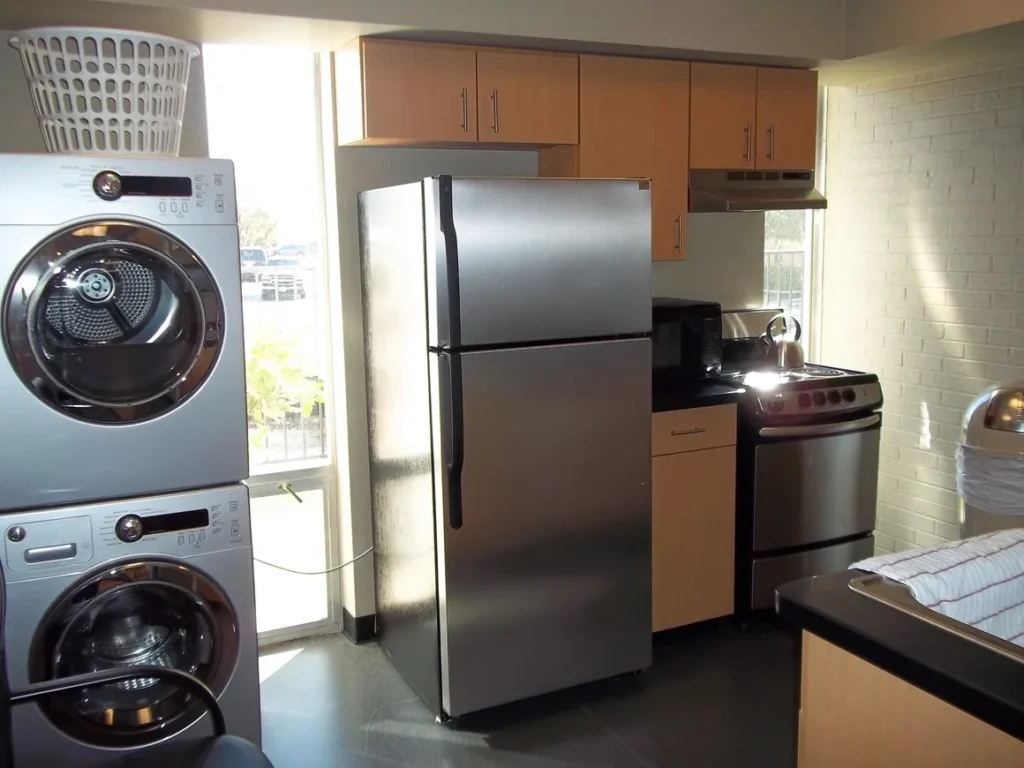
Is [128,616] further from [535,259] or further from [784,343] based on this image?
[784,343]

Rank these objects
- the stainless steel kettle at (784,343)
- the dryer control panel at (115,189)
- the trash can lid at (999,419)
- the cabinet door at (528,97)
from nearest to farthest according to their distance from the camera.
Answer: the dryer control panel at (115,189), the cabinet door at (528,97), the trash can lid at (999,419), the stainless steel kettle at (784,343)

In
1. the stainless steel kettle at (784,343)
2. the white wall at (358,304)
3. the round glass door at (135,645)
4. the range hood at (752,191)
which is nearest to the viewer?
the round glass door at (135,645)

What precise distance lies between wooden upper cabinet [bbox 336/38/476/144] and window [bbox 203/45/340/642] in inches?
14.2

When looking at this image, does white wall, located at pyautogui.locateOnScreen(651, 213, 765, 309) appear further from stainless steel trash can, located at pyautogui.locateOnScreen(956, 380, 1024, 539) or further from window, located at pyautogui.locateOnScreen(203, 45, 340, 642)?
window, located at pyautogui.locateOnScreen(203, 45, 340, 642)

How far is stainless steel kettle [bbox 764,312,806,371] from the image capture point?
12.7 ft

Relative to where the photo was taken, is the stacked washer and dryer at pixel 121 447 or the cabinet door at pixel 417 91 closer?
the stacked washer and dryer at pixel 121 447

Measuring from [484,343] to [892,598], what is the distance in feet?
5.09

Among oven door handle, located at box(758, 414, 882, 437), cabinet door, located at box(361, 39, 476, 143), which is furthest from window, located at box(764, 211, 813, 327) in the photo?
cabinet door, located at box(361, 39, 476, 143)

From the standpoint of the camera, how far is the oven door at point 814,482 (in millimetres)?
3389

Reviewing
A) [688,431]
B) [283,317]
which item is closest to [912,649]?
[688,431]

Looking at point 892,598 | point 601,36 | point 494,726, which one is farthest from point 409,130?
point 892,598

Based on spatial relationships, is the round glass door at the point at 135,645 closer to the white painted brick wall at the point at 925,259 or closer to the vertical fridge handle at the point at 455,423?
the vertical fridge handle at the point at 455,423

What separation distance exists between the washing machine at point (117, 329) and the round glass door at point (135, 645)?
0.23 metres

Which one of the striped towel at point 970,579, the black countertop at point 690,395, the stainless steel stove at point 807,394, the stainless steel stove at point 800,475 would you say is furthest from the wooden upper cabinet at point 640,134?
the striped towel at point 970,579
